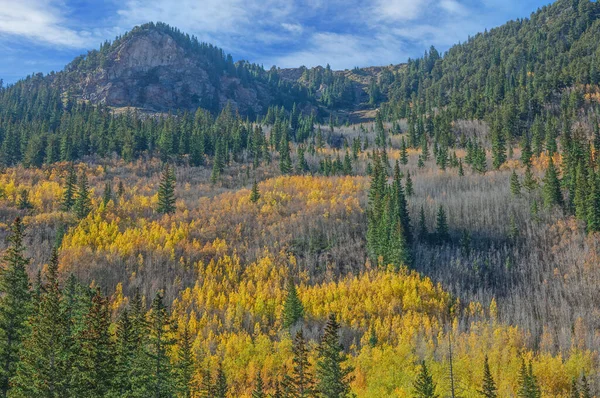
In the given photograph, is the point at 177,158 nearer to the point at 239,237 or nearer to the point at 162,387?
the point at 239,237

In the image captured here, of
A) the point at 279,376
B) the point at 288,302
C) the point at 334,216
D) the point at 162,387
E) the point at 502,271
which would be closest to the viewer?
the point at 162,387

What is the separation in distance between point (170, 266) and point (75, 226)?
29.2m

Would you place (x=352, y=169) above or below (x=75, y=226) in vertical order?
above

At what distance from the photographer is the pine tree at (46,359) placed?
85.4ft

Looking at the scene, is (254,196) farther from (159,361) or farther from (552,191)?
(159,361)

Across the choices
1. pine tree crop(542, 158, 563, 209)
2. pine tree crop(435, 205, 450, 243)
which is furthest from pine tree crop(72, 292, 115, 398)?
pine tree crop(542, 158, 563, 209)

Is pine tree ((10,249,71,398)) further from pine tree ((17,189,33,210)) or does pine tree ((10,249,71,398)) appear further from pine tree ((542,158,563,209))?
pine tree ((542,158,563,209))

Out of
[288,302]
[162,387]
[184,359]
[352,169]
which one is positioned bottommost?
[288,302]

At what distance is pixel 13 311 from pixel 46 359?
4585 millimetres

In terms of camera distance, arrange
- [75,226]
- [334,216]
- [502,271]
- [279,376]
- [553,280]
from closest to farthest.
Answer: [279,376], [553,280], [502,271], [75,226], [334,216]

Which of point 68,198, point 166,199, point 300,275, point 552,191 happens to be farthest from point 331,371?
point 68,198

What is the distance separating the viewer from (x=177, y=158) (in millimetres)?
180000

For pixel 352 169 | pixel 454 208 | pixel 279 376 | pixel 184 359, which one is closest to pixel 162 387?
pixel 184 359

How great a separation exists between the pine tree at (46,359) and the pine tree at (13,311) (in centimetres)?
107
